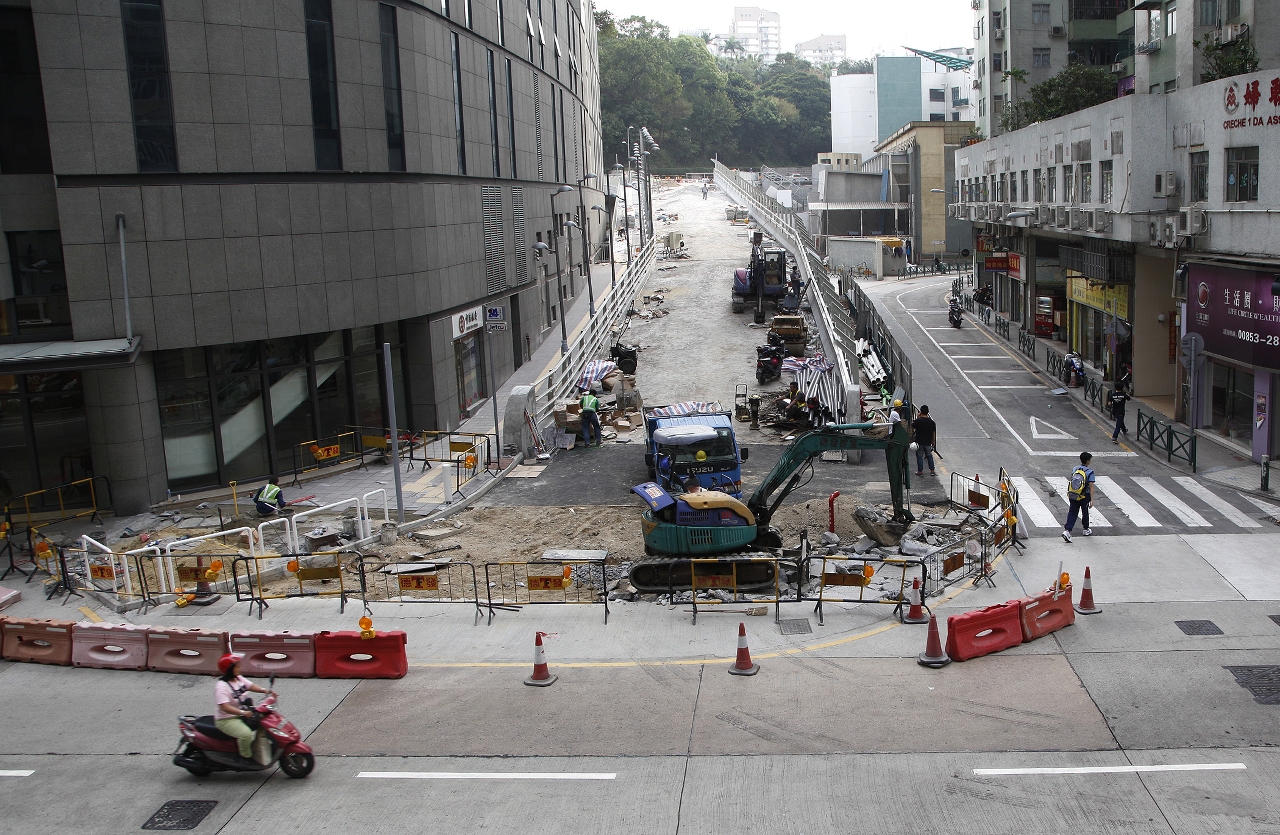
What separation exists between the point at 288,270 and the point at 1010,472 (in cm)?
1990

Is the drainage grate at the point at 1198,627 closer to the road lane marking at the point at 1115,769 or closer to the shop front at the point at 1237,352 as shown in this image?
the road lane marking at the point at 1115,769

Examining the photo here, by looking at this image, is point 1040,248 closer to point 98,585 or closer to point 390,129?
point 390,129

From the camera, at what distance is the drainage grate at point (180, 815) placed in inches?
443

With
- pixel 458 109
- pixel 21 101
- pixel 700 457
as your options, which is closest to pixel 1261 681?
pixel 700 457

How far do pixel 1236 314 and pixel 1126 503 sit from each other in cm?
781

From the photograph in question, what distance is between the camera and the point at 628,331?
48.7m

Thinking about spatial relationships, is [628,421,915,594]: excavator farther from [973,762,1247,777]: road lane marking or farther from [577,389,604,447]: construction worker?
[577,389,604,447]: construction worker

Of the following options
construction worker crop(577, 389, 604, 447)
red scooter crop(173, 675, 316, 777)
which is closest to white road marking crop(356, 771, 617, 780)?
red scooter crop(173, 675, 316, 777)

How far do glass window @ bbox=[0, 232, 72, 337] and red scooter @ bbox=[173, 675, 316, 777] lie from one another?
52.3 feet

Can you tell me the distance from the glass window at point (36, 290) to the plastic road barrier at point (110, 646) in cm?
1122

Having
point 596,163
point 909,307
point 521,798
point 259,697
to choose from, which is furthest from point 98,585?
point 596,163

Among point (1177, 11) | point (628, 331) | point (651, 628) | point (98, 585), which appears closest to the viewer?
point (651, 628)

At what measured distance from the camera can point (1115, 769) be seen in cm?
1176

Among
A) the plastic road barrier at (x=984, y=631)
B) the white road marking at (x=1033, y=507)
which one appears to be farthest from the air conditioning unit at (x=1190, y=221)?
the plastic road barrier at (x=984, y=631)
